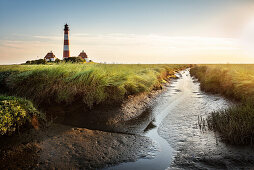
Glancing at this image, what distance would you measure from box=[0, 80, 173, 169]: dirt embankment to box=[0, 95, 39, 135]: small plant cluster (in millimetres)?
248

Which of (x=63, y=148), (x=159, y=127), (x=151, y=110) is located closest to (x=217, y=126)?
(x=159, y=127)

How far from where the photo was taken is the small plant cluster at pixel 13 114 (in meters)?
4.15

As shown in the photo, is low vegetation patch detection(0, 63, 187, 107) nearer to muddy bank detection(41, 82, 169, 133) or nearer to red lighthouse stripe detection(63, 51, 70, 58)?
muddy bank detection(41, 82, 169, 133)

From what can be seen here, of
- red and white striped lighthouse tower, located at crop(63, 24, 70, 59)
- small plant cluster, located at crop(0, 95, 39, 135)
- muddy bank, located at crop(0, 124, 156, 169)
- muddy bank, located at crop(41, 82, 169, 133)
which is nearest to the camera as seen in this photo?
muddy bank, located at crop(0, 124, 156, 169)

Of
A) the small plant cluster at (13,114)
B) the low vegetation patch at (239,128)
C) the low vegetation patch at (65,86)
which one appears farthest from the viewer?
the low vegetation patch at (65,86)

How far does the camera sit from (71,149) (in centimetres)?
412

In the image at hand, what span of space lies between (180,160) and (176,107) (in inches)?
187

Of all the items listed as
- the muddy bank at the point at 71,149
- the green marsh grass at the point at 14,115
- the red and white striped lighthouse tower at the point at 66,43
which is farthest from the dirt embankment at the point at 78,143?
the red and white striped lighthouse tower at the point at 66,43

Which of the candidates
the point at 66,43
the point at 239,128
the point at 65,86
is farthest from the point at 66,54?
the point at 239,128

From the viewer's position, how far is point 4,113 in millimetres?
4254

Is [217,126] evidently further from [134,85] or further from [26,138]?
[26,138]

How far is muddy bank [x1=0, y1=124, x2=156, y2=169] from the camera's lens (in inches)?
142

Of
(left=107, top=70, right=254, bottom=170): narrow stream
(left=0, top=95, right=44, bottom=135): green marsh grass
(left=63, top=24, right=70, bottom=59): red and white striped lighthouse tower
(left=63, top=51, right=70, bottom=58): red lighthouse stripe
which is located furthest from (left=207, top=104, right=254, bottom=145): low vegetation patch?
(left=63, top=24, right=70, bottom=59): red and white striped lighthouse tower

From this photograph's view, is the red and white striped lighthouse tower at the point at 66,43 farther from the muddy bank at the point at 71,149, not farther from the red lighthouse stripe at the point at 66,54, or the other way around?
the muddy bank at the point at 71,149
